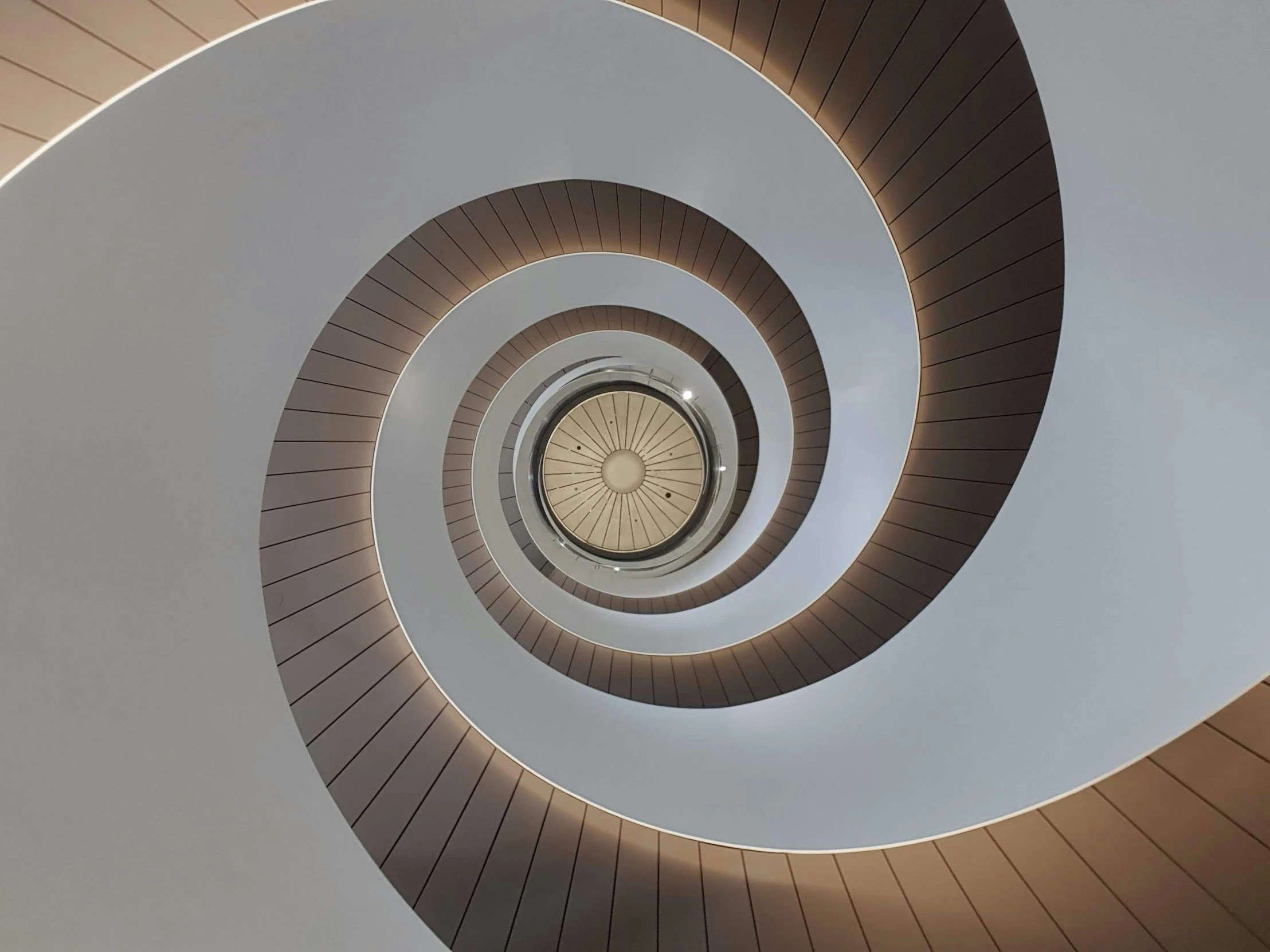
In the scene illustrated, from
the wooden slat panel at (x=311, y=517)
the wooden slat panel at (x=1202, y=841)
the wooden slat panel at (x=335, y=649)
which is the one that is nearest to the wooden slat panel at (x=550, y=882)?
the wooden slat panel at (x=335, y=649)

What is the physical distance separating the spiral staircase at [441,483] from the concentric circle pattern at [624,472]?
4.45m

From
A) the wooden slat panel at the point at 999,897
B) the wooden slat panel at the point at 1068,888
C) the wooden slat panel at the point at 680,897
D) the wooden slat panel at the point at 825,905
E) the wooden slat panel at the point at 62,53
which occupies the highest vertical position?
the wooden slat panel at the point at 62,53

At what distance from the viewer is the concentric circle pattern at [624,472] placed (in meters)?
9.76

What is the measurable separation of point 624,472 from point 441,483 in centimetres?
547

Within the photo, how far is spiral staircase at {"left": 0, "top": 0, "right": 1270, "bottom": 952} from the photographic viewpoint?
195 cm

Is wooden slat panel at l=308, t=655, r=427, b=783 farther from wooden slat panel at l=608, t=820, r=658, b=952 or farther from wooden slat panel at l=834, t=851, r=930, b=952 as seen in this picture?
wooden slat panel at l=834, t=851, r=930, b=952

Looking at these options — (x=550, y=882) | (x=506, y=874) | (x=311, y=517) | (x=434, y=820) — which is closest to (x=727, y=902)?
(x=550, y=882)

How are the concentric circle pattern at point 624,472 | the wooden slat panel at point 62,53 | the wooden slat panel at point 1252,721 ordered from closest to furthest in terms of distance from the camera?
1. the wooden slat panel at point 62,53
2. the wooden slat panel at point 1252,721
3. the concentric circle pattern at point 624,472

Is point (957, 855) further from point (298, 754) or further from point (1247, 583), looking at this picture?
point (298, 754)

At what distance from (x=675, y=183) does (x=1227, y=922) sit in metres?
4.85

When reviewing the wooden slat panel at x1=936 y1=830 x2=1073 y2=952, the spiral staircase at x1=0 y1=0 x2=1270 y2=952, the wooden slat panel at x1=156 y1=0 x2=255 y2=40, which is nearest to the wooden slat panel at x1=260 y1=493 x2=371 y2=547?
the spiral staircase at x1=0 y1=0 x2=1270 y2=952

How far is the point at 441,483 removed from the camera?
541 cm

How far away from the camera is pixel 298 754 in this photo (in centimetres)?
285

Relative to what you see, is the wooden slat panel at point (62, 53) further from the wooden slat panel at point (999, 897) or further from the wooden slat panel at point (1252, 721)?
the wooden slat panel at point (999, 897)
